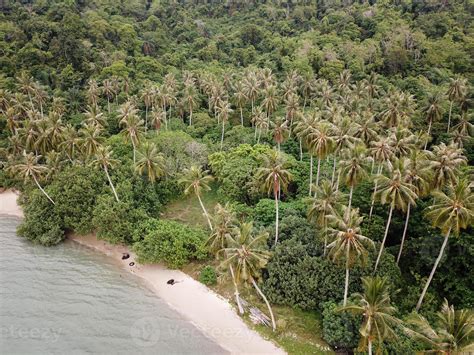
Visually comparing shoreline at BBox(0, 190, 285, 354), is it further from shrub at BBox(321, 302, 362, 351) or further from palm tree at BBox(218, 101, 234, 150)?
palm tree at BBox(218, 101, 234, 150)

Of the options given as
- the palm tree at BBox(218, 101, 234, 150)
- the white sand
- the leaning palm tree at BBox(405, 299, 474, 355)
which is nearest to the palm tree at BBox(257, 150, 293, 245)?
the leaning palm tree at BBox(405, 299, 474, 355)

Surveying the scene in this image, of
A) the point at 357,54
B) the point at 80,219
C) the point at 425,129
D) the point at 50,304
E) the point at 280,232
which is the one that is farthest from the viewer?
the point at 357,54

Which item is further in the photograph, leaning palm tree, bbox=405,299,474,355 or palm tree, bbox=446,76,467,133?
palm tree, bbox=446,76,467,133

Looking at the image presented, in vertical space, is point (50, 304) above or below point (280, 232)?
below

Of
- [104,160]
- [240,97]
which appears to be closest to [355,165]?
[104,160]

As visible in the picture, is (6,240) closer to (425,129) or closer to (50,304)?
(50,304)

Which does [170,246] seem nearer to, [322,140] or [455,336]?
[322,140]

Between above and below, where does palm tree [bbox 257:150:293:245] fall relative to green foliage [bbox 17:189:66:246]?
above

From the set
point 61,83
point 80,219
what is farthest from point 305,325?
point 61,83
